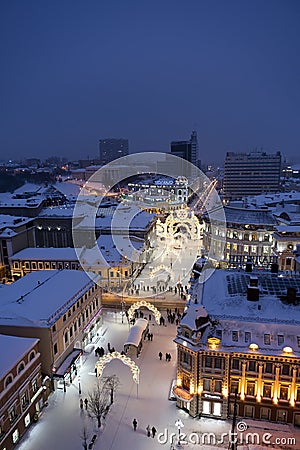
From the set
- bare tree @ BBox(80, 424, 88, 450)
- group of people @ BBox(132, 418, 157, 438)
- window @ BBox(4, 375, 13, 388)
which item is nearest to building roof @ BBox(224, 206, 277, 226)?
group of people @ BBox(132, 418, 157, 438)

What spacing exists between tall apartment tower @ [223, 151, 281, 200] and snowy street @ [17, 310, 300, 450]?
125437 mm

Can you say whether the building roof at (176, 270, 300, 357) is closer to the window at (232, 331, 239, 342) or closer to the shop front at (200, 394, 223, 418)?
the window at (232, 331, 239, 342)

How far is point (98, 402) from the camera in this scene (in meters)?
27.2

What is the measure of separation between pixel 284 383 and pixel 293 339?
338 centimetres

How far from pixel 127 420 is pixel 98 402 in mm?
2970

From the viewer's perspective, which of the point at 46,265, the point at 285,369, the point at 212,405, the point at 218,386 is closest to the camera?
the point at 285,369

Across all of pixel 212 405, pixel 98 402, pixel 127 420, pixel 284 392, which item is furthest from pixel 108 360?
pixel 284 392

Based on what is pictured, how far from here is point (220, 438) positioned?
86.0 ft

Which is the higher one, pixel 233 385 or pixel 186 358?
pixel 186 358

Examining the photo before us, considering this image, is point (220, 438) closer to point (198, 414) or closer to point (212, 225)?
point (198, 414)

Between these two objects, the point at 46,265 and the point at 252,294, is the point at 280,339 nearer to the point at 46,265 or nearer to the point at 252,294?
the point at 252,294

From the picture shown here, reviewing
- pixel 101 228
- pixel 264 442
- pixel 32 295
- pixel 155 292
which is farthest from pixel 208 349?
pixel 101 228

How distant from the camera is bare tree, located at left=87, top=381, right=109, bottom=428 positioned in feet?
89.1

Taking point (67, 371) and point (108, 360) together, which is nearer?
point (108, 360)
